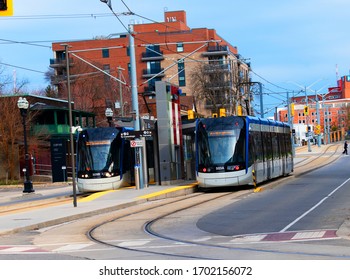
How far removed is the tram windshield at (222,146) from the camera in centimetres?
2847

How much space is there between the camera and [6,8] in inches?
583

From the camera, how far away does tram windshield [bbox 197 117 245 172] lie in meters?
28.5

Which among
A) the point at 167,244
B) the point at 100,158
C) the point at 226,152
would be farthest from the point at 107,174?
the point at 167,244

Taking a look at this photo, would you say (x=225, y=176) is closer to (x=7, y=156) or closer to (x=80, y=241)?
(x=80, y=241)

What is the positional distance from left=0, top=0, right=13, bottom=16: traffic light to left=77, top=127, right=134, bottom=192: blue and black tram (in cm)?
1650

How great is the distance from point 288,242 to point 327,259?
2625 millimetres

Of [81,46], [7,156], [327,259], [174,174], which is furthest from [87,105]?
[327,259]

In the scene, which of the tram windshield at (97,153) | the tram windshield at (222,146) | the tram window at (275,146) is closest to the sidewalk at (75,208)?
the tram windshield at (97,153)

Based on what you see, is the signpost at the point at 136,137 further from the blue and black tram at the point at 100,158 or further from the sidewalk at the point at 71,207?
the blue and black tram at the point at 100,158

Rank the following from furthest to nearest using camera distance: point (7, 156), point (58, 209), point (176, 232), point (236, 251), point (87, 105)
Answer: point (87, 105) < point (7, 156) < point (58, 209) < point (176, 232) < point (236, 251)

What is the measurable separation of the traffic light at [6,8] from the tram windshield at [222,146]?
1510 centimetres

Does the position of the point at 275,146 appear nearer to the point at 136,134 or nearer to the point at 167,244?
the point at 136,134

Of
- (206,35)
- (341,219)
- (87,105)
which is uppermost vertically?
(206,35)

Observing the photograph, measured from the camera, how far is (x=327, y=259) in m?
10.2
